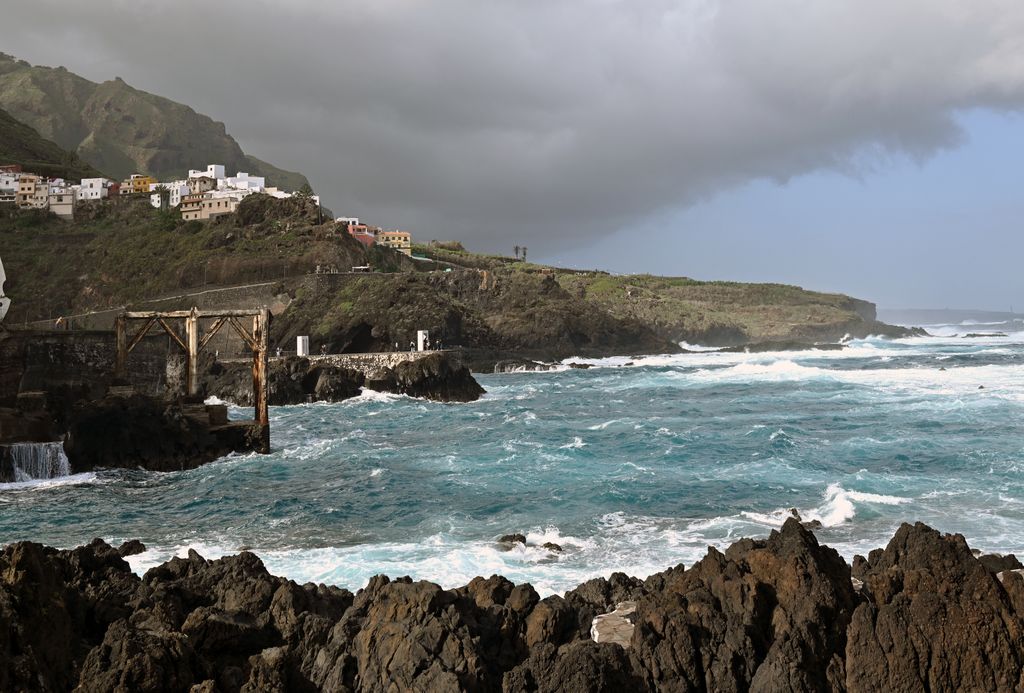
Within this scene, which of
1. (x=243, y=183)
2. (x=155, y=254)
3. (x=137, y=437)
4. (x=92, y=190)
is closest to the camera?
(x=137, y=437)

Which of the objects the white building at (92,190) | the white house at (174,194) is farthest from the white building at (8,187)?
the white house at (174,194)

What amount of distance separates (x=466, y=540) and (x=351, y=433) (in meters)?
16.7

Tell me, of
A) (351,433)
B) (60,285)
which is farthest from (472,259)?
(351,433)

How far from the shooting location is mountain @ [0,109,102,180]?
4045 inches

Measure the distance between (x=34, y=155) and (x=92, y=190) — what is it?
27.5 m

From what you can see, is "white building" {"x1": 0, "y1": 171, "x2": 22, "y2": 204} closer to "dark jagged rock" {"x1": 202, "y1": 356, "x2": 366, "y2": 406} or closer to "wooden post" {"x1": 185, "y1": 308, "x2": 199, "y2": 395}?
"dark jagged rock" {"x1": 202, "y1": 356, "x2": 366, "y2": 406}

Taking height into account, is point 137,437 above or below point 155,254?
below

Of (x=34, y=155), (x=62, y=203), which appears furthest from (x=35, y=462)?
(x=34, y=155)

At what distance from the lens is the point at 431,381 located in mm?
46375

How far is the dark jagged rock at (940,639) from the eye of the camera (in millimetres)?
8336

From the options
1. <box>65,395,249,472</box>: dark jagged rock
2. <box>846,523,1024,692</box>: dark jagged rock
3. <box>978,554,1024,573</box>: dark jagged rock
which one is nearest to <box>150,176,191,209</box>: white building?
<box>65,395,249,472</box>: dark jagged rock

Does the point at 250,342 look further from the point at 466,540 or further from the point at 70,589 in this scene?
the point at 70,589

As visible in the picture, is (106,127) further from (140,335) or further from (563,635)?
(563,635)

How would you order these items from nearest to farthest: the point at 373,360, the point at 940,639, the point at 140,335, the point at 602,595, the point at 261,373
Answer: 1. the point at 940,639
2. the point at 602,595
3. the point at 261,373
4. the point at 140,335
5. the point at 373,360
